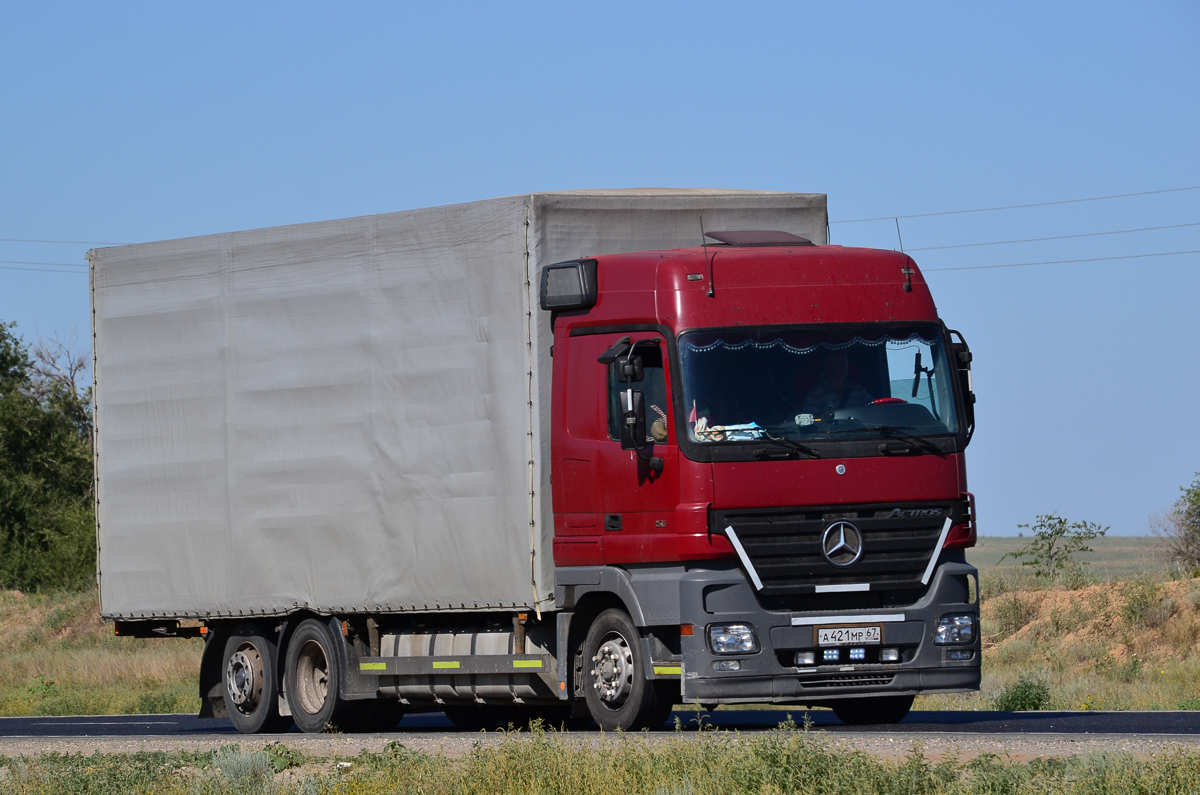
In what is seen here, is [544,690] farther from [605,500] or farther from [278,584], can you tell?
[278,584]

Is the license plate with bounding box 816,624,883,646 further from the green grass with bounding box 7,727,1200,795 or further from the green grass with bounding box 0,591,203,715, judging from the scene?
the green grass with bounding box 0,591,203,715

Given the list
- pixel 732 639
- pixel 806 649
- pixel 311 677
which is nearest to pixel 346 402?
pixel 311 677

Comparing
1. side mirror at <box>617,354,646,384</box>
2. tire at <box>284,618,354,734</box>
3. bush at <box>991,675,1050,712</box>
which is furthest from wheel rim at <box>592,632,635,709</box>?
bush at <box>991,675,1050,712</box>

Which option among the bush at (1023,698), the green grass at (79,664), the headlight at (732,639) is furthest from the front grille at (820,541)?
the green grass at (79,664)

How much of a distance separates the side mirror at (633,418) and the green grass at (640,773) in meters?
2.64

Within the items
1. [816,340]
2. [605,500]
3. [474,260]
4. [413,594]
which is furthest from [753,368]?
[413,594]

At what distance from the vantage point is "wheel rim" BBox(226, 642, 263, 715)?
16031mm

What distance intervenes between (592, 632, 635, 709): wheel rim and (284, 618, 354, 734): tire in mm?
3193

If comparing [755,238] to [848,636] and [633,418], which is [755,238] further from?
[848,636]

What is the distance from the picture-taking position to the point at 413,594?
1432 centimetres

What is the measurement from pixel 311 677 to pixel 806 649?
5.47 meters

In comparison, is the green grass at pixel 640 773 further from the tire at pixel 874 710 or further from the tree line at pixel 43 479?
the tree line at pixel 43 479

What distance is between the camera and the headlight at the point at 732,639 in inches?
474

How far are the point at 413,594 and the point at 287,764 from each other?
3356 millimetres
